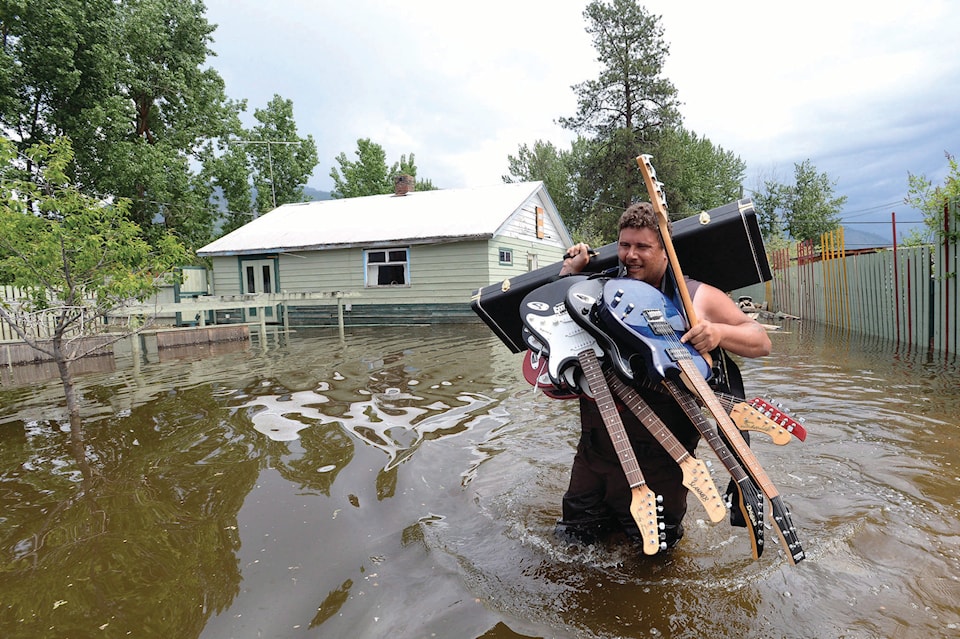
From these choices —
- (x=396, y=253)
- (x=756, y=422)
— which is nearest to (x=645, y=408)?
(x=756, y=422)

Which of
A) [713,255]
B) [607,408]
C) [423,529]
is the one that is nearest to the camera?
[607,408]

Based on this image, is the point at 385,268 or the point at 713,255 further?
the point at 385,268

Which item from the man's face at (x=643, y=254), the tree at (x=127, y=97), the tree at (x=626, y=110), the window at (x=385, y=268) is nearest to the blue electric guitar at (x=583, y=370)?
the man's face at (x=643, y=254)

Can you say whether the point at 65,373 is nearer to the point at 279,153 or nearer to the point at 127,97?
the point at 127,97

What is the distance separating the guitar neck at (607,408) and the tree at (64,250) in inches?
196

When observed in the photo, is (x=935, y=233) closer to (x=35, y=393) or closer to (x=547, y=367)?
(x=547, y=367)

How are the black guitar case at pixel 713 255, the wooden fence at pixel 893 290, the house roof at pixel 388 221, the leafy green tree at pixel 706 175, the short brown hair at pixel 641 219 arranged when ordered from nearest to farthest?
the short brown hair at pixel 641 219, the black guitar case at pixel 713 255, the wooden fence at pixel 893 290, the house roof at pixel 388 221, the leafy green tree at pixel 706 175

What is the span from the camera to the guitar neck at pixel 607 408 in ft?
7.24

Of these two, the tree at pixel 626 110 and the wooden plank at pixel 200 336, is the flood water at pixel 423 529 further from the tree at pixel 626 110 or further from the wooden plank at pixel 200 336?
the tree at pixel 626 110

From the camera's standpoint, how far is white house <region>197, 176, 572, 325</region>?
52.3 ft

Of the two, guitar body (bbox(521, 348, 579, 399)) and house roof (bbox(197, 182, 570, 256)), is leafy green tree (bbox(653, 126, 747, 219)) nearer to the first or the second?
house roof (bbox(197, 182, 570, 256))

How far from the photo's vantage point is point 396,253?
1678 centimetres

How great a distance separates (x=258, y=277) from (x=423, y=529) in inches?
658

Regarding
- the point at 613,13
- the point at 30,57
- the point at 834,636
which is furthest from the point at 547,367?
the point at 613,13
